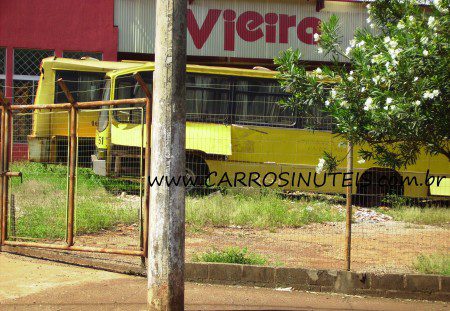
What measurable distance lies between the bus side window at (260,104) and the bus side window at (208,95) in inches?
12.0

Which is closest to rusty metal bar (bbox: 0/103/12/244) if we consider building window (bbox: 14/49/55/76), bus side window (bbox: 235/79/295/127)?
bus side window (bbox: 235/79/295/127)

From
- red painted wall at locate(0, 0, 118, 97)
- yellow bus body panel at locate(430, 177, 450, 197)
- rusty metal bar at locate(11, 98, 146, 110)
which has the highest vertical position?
red painted wall at locate(0, 0, 118, 97)

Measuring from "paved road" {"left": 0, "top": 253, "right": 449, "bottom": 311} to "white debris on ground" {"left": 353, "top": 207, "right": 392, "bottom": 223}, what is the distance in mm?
5312

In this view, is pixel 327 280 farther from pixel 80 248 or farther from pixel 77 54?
pixel 77 54

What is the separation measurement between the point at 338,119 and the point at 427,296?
2320 mm

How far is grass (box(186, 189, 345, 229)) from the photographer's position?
1138cm

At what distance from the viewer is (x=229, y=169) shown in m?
13.5

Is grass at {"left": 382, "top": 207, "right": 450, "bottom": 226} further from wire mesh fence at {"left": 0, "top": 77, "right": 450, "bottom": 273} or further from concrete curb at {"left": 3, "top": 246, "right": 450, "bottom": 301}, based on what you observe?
concrete curb at {"left": 3, "top": 246, "right": 450, "bottom": 301}

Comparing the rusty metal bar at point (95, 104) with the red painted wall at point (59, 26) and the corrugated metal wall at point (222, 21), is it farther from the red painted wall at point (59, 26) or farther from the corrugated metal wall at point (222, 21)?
the corrugated metal wall at point (222, 21)

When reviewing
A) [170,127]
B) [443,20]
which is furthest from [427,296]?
[170,127]

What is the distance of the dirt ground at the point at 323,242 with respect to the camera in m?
8.67

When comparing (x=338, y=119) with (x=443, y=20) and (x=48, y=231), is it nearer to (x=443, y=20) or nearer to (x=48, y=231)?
(x=443, y=20)

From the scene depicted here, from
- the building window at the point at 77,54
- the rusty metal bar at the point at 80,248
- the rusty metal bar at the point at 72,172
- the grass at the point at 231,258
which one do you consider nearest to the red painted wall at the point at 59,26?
the building window at the point at 77,54

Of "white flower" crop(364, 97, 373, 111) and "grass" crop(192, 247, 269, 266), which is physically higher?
"white flower" crop(364, 97, 373, 111)
